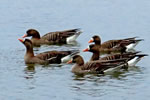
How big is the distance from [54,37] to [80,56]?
6.82m

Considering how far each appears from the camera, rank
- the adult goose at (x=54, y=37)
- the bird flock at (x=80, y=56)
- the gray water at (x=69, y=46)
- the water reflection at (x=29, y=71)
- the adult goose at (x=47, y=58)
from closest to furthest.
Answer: the gray water at (x=69, y=46) → the water reflection at (x=29, y=71) → the bird flock at (x=80, y=56) → the adult goose at (x=47, y=58) → the adult goose at (x=54, y=37)

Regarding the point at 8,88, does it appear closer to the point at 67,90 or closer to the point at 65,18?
the point at 67,90

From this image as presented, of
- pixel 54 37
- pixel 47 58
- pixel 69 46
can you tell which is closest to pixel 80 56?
pixel 47 58

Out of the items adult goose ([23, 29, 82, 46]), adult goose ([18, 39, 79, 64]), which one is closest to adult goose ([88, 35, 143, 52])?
adult goose ([23, 29, 82, 46])

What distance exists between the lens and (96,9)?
104 ft

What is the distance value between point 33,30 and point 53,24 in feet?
9.86

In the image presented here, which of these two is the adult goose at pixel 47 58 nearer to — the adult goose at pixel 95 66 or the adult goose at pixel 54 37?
the adult goose at pixel 95 66

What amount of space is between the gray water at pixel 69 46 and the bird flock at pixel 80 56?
37 centimetres

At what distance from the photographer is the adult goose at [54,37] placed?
83.7ft

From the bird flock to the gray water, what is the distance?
37 cm

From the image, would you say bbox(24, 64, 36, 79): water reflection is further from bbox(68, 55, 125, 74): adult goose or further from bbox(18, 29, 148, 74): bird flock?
bbox(68, 55, 125, 74): adult goose

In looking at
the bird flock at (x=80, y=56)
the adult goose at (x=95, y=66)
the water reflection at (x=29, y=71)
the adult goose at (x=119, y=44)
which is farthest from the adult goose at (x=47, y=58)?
the adult goose at (x=119, y=44)

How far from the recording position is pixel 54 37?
2573 centimetres

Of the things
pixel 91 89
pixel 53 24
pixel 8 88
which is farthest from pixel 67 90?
pixel 53 24
